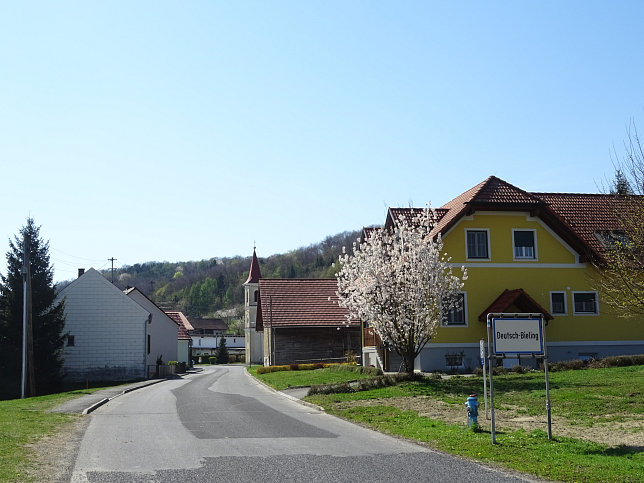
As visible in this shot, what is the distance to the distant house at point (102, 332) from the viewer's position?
148 feet

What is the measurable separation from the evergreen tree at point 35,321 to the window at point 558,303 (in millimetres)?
28060

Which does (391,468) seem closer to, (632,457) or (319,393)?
(632,457)

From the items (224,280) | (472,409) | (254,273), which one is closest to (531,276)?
(472,409)

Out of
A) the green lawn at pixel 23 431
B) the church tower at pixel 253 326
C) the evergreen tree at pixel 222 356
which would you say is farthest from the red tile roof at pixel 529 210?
the evergreen tree at pixel 222 356

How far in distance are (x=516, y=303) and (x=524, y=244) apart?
10.9 feet

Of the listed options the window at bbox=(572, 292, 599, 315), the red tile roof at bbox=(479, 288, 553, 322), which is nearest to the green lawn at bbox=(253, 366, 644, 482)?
the red tile roof at bbox=(479, 288, 553, 322)

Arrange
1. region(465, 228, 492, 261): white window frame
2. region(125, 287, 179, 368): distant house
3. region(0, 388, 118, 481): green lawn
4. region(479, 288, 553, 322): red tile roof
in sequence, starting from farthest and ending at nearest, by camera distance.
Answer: region(125, 287, 179, 368): distant house < region(465, 228, 492, 261): white window frame < region(479, 288, 553, 322): red tile roof < region(0, 388, 118, 481): green lawn

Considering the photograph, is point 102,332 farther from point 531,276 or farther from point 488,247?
point 531,276

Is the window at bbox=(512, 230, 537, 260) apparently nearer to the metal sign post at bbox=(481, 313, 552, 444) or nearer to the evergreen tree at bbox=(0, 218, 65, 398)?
the metal sign post at bbox=(481, 313, 552, 444)

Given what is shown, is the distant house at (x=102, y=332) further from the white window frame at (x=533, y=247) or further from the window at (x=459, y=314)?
the white window frame at (x=533, y=247)

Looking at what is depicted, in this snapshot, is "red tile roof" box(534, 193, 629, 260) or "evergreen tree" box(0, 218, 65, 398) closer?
"red tile roof" box(534, 193, 629, 260)

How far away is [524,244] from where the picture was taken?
111 feet

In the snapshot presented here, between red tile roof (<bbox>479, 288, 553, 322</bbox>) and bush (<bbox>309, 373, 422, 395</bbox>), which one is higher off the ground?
red tile roof (<bbox>479, 288, 553, 322</bbox>)

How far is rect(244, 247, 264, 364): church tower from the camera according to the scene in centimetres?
7681
